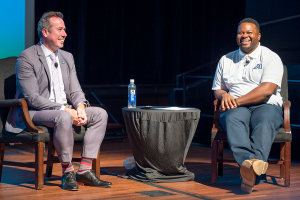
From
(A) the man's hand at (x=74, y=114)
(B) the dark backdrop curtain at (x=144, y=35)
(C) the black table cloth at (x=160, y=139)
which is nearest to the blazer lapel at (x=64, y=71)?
(A) the man's hand at (x=74, y=114)

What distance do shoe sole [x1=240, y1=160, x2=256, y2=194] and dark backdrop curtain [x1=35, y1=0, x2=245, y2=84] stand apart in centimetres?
363

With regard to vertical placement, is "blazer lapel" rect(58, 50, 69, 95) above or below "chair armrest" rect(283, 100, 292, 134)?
above

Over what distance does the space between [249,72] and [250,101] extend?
0.80ft

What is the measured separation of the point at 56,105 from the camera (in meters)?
3.13

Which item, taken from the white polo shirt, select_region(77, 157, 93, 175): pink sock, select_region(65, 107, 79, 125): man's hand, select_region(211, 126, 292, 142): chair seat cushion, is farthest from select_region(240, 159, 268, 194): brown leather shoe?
select_region(65, 107, 79, 125): man's hand

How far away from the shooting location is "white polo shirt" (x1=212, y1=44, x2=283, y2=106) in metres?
3.36

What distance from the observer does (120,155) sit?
477 centimetres

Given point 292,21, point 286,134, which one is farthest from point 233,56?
point 292,21

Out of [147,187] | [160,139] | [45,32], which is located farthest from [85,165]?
[45,32]

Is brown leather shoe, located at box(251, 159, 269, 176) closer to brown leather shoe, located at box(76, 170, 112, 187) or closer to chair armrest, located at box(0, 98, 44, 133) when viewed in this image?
brown leather shoe, located at box(76, 170, 112, 187)

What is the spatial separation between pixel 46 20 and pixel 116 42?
3219 mm

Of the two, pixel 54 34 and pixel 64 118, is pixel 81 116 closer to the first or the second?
pixel 64 118

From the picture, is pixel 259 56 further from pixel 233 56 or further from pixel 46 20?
pixel 46 20

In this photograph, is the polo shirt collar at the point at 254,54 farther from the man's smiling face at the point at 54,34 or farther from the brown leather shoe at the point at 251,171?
the man's smiling face at the point at 54,34
